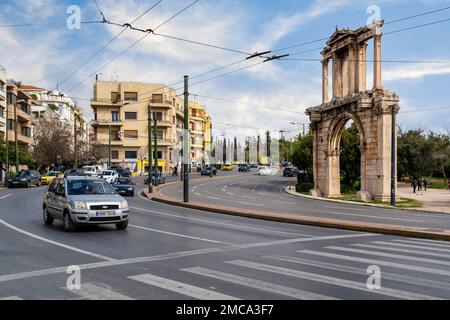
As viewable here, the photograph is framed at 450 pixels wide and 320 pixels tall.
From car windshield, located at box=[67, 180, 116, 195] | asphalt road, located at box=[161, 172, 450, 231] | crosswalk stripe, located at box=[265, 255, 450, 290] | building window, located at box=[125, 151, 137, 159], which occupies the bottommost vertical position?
asphalt road, located at box=[161, 172, 450, 231]

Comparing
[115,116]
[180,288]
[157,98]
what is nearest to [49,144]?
[115,116]

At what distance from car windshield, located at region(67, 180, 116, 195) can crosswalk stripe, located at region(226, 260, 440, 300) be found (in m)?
7.31

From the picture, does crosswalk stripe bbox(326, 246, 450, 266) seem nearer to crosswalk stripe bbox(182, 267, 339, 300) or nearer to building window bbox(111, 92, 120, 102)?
crosswalk stripe bbox(182, 267, 339, 300)

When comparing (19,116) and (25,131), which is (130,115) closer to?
(25,131)

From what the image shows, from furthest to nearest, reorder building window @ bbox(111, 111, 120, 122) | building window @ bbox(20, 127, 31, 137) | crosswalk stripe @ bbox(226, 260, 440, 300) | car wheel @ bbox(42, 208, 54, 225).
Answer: building window @ bbox(111, 111, 120, 122), building window @ bbox(20, 127, 31, 137), car wheel @ bbox(42, 208, 54, 225), crosswalk stripe @ bbox(226, 260, 440, 300)

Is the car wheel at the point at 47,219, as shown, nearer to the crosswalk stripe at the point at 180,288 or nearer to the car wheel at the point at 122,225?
the car wheel at the point at 122,225

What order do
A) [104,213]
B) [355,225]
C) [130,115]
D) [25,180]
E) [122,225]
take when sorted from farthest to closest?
[130,115] < [25,180] < [355,225] < [122,225] < [104,213]

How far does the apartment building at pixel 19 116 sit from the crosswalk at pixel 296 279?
197 ft

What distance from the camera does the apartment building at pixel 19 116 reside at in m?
66.1

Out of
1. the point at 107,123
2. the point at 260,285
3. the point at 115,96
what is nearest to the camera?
the point at 260,285

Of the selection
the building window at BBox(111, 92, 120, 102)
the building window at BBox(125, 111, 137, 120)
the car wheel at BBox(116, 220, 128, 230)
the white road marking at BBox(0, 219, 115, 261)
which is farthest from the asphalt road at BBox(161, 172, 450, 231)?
the building window at BBox(111, 92, 120, 102)

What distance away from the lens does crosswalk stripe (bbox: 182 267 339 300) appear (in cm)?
704

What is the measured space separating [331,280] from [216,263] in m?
2.50

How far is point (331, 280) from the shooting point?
320 inches
